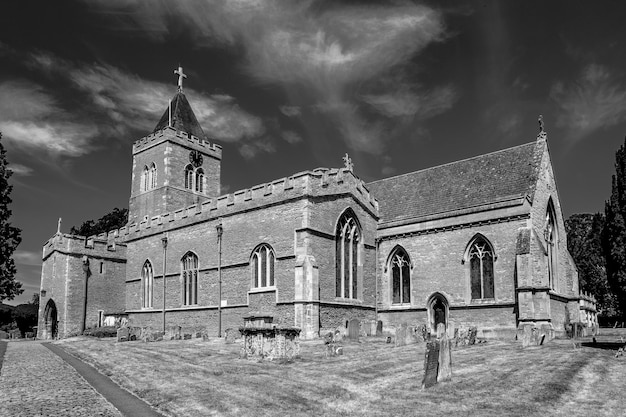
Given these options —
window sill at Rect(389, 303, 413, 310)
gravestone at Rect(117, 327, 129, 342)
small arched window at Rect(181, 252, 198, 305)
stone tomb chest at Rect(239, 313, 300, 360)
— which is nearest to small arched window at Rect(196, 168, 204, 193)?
small arched window at Rect(181, 252, 198, 305)

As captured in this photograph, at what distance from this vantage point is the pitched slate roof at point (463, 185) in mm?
27156

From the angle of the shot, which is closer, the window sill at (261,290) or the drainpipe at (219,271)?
the window sill at (261,290)

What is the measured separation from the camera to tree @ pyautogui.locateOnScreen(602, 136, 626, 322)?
132 ft

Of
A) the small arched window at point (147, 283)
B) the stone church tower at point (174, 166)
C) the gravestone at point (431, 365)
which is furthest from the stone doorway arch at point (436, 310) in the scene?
the stone church tower at point (174, 166)

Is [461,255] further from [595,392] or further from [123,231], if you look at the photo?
[123,231]

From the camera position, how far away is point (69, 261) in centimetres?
3628

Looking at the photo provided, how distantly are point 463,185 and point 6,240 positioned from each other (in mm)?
29221

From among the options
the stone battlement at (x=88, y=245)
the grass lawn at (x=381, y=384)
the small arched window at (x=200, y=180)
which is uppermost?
the small arched window at (x=200, y=180)

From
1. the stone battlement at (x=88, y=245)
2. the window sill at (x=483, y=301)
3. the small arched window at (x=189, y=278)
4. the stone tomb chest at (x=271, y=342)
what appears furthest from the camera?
the stone battlement at (x=88, y=245)

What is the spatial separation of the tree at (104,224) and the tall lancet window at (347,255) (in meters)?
39.9

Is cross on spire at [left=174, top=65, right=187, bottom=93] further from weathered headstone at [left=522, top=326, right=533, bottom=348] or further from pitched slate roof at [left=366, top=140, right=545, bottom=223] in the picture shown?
weathered headstone at [left=522, top=326, right=533, bottom=348]

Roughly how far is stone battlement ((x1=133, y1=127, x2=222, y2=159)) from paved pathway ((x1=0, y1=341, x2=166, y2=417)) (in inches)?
1072

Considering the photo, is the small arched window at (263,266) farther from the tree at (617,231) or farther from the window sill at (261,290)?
the tree at (617,231)

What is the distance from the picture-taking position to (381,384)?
38.9ft
